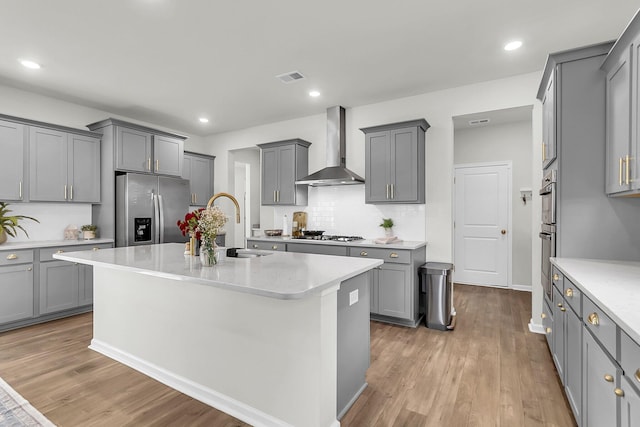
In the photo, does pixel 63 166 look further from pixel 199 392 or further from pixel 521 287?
pixel 521 287

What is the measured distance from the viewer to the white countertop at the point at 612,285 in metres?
1.14

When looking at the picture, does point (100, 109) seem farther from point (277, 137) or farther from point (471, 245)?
point (471, 245)

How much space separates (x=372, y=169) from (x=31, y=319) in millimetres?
4428

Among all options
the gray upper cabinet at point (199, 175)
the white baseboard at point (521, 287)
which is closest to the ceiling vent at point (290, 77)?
the gray upper cabinet at point (199, 175)

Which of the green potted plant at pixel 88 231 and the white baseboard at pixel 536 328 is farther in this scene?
the green potted plant at pixel 88 231

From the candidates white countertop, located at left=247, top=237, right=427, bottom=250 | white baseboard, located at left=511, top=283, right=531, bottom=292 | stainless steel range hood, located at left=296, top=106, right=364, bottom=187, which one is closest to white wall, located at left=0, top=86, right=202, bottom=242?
white countertop, located at left=247, top=237, right=427, bottom=250

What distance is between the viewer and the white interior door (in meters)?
5.25

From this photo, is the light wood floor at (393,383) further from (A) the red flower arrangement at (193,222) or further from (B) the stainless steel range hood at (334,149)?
(B) the stainless steel range hood at (334,149)

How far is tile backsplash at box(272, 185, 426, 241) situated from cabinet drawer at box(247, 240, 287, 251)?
753mm

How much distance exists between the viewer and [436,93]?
414 cm

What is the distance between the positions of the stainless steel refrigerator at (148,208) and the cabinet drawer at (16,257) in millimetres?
961

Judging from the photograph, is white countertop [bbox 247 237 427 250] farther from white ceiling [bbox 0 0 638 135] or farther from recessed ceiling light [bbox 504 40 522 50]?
recessed ceiling light [bbox 504 40 522 50]

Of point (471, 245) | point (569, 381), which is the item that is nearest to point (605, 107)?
point (569, 381)

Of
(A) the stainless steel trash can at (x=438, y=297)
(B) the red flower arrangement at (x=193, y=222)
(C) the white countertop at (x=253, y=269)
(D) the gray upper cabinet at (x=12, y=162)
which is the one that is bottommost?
→ (A) the stainless steel trash can at (x=438, y=297)
